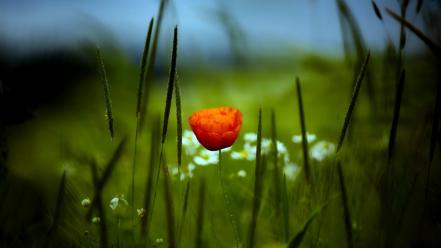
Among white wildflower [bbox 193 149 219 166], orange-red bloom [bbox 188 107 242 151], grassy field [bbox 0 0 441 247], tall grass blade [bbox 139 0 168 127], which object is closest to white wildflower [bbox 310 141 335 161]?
grassy field [bbox 0 0 441 247]

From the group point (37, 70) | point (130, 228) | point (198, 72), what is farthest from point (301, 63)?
point (37, 70)

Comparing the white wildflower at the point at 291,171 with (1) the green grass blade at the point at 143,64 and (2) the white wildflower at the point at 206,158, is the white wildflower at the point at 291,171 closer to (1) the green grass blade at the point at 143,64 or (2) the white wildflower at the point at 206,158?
(2) the white wildflower at the point at 206,158

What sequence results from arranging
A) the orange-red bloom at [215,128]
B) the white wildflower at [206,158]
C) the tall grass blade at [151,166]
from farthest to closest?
the white wildflower at [206,158]
the orange-red bloom at [215,128]
the tall grass blade at [151,166]

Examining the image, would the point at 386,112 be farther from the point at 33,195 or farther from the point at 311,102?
the point at 311,102

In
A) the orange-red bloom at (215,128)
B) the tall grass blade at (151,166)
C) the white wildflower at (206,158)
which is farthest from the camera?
the white wildflower at (206,158)

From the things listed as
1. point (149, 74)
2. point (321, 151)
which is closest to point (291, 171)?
point (321, 151)

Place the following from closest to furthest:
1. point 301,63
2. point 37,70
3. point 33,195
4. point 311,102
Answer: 1. point 33,195
2. point 301,63
3. point 37,70
4. point 311,102

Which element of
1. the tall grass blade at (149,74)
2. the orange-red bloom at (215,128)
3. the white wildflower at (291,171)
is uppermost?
the tall grass blade at (149,74)

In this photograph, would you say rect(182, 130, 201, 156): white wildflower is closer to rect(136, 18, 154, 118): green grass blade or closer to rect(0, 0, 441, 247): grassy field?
rect(0, 0, 441, 247): grassy field

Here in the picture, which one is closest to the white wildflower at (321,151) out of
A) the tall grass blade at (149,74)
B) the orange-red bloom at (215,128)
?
the orange-red bloom at (215,128)
